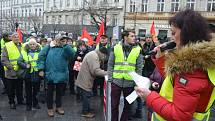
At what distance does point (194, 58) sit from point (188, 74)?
0.10m

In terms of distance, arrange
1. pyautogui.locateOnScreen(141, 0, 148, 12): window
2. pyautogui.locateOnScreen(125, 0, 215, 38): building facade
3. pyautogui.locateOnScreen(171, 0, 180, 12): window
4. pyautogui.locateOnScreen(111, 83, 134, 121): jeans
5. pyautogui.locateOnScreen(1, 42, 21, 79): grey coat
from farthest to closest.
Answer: pyautogui.locateOnScreen(141, 0, 148, 12): window
pyautogui.locateOnScreen(171, 0, 180, 12): window
pyautogui.locateOnScreen(125, 0, 215, 38): building facade
pyautogui.locateOnScreen(1, 42, 21, 79): grey coat
pyautogui.locateOnScreen(111, 83, 134, 121): jeans

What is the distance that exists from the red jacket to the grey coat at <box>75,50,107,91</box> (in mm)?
4627

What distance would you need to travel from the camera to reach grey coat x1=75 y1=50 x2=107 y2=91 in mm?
6574

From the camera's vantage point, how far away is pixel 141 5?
4634 centimetres

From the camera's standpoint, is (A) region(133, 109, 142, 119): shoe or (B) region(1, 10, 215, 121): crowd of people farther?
(A) region(133, 109, 142, 119): shoe

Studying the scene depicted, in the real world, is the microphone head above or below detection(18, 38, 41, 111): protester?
above

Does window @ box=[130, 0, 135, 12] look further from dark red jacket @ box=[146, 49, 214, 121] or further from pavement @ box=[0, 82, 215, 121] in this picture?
dark red jacket @ box=[146, 49, 214, 121]

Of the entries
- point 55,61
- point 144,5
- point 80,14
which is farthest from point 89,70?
point 80,14

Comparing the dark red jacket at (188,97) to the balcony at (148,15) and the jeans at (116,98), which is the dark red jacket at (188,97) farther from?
the balcony at (148,15)

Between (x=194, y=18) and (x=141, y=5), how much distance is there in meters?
45.4

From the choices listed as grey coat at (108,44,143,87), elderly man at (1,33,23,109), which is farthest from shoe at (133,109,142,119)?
elderly man at (1,33,23,109)

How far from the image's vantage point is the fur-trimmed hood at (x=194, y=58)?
184 centimetres

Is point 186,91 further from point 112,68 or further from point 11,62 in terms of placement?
point 11,62

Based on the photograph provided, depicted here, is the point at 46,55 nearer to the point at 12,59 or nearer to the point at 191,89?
the point at 12,59
